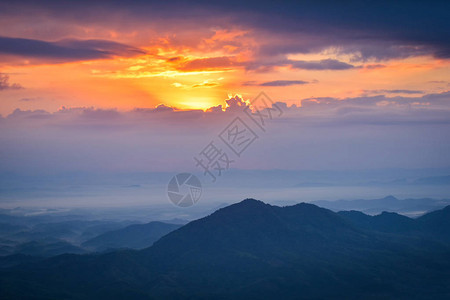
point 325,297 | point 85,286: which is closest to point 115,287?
point 85,286

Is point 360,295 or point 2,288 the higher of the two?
point 2,288

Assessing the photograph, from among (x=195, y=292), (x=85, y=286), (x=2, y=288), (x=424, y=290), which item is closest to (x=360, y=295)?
(x=424, y=290)

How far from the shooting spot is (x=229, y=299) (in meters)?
187

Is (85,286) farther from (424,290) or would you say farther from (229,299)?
(424,290)

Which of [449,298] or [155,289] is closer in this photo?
[449,298]

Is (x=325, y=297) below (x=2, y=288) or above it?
below

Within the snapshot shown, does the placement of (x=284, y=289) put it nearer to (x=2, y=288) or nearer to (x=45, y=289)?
(x=45, y=289)

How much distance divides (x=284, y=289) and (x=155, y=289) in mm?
51880

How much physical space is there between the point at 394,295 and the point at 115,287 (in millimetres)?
108779

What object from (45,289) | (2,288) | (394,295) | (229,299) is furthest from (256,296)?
(2,288)

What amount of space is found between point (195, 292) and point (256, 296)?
2454 centimetres

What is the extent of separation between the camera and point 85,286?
19962 centimetres

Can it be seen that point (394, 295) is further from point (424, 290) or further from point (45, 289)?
point (45, 289)

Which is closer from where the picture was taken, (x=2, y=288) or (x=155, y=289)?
(x=2, y=288)
